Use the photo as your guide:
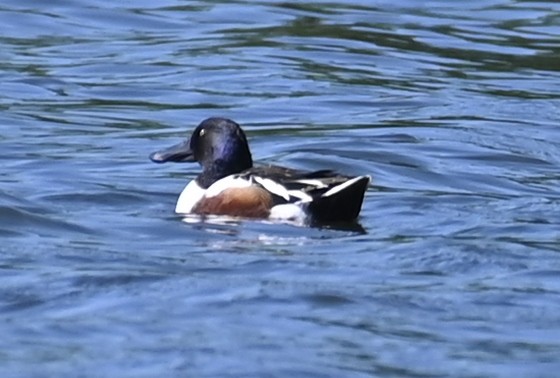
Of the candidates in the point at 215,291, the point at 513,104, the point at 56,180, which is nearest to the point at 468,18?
the point at 513,104

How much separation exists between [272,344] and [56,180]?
5057 mm

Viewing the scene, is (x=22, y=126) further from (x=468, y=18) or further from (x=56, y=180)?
(x=468, y=18)

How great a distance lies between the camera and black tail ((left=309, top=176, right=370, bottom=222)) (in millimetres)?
12203

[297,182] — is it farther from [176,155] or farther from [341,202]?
[176,155]

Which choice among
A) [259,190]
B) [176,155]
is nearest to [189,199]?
[259,190]

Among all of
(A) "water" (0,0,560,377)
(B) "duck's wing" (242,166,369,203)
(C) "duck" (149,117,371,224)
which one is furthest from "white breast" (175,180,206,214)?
(B) "duck's wing" (242,166,369,203)

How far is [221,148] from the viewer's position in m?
13.1

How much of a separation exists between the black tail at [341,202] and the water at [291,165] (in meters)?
0.19

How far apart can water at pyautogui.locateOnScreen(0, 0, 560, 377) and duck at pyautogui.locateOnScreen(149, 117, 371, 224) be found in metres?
0.17

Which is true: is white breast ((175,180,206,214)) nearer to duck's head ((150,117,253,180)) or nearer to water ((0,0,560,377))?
water ((0,0,560,377))

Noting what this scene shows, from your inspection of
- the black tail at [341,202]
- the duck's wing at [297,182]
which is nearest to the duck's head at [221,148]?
the duck's wing at [297,182]

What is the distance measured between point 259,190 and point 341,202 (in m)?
0.53

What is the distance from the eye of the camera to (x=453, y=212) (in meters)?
12.7

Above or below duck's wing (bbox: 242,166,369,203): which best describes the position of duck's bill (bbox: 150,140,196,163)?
below
